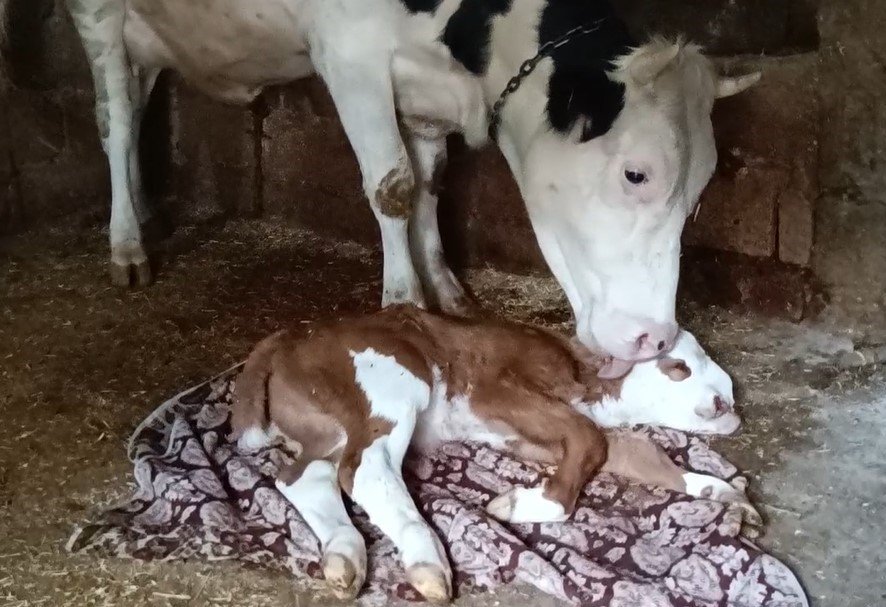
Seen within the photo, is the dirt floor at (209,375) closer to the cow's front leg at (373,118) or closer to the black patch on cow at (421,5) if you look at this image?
the cow's front leg at (373,118)

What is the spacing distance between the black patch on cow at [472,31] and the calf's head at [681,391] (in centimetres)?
109

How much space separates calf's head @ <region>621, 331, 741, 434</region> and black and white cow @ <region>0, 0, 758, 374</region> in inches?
2.4

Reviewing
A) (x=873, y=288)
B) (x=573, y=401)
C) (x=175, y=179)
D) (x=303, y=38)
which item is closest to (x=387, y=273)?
(x=303, y=38)

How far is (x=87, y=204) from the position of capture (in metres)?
4.35

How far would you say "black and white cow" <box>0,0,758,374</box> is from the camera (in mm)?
2191

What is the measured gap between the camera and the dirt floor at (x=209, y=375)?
1.83m

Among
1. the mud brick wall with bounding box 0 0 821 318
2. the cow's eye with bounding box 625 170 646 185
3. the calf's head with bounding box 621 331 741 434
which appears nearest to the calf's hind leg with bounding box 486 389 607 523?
the calf's head with bounding box 621 331 741 434

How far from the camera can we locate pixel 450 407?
7.23ft

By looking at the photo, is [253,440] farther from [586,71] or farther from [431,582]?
[586,71]

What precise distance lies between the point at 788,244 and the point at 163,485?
7.64ft

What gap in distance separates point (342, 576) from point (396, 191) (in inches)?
59.6

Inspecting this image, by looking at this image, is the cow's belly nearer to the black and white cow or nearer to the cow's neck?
the black and white cow

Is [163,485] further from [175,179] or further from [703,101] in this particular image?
[175,179]

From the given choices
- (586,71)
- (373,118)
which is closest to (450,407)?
(586,71)
